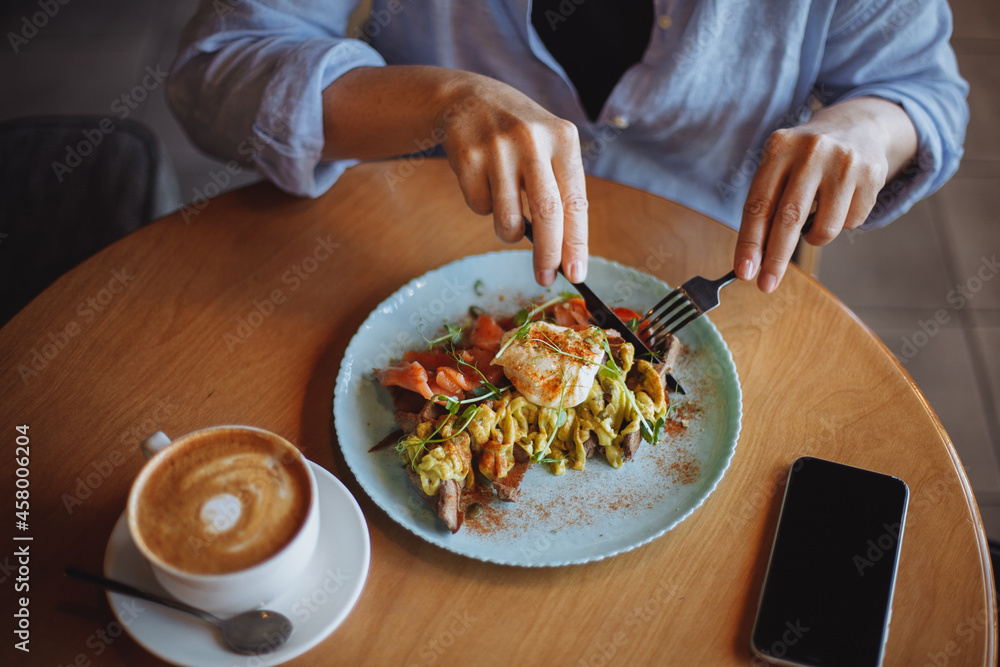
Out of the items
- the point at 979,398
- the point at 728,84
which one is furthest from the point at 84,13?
the point at 979,398

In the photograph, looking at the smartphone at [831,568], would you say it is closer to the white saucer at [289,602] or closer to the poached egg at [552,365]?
the poached egg at [552,365]

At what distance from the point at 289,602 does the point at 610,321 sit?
2.47 ft

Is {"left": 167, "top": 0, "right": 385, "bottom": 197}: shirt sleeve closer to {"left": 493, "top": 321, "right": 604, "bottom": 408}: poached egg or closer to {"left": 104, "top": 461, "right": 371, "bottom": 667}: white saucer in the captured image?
{"left": 493, "top": 321, "right": 604, "bottom": 408}: poached egg

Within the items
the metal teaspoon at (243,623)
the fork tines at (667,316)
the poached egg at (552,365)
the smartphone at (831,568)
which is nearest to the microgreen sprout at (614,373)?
the poached egg at (552,365)

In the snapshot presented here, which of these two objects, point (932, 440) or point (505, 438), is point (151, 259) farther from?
point (932, 440)

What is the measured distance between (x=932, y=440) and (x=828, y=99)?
3.16 feet

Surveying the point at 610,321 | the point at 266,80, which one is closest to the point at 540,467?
the point at 610,321

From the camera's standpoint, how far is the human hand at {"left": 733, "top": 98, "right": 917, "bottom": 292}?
130cm

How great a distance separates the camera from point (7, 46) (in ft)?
11.7

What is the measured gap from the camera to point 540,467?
3.95ft

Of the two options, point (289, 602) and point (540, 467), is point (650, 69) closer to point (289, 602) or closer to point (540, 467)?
point (540, 467)

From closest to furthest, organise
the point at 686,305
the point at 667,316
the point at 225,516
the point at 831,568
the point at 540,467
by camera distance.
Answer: the point at 225,516 < the point at 831,568 < the point at 540,467 < the point at 686,305 < the point at 667,316

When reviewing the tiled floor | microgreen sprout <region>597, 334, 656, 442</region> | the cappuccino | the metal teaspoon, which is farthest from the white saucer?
the tiled floor

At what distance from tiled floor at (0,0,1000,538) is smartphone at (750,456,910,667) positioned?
1.65 meters
